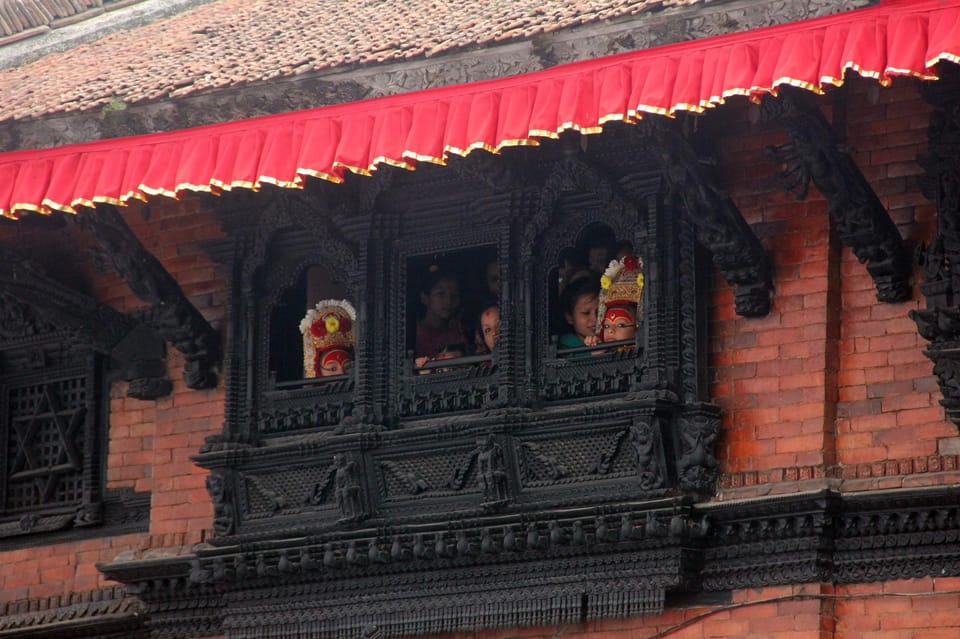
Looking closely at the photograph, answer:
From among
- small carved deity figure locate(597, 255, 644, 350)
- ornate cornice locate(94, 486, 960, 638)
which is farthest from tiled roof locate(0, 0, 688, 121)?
ornate cornice locate(94, 486, 960, 638)

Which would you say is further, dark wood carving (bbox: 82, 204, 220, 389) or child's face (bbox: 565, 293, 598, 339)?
dark wood carving (bbox: 82, 204, 220, 389)

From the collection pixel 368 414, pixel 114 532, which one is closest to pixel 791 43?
pixel 368 414

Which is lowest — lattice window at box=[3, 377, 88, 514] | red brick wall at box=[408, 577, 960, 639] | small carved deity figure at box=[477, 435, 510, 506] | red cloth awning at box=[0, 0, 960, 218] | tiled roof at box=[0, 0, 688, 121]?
red brick wall at box=[408, 577, 960, 639]

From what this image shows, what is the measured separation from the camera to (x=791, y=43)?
10750 mm

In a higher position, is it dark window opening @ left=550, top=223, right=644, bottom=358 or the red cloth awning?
the red cloth awning

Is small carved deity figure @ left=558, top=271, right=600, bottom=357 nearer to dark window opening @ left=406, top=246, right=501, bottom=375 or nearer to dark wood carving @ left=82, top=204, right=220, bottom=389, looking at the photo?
dark window opening @ left=406, top=246, right=501, bottom=375

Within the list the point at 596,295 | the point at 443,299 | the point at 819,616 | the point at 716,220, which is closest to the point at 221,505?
the point at 443,299

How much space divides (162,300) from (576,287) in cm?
239

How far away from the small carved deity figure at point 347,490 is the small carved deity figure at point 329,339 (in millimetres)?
702

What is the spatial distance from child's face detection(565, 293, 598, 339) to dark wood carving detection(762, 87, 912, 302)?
1.39 meters

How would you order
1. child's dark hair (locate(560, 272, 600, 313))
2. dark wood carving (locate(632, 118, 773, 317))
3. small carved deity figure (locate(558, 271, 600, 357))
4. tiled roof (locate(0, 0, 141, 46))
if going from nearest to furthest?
dark wood carving (locate(632, 118, 773, 317)), small carved deity figure (locate(558, 271, 600, 357)), child's dark hair (locate(560, 272, 600, 313)), tiled roof (locate(0, 0, 141, 46))

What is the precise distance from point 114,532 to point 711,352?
3.91m

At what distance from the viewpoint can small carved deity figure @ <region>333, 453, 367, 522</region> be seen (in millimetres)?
12539

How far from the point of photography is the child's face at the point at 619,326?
12273 mm
